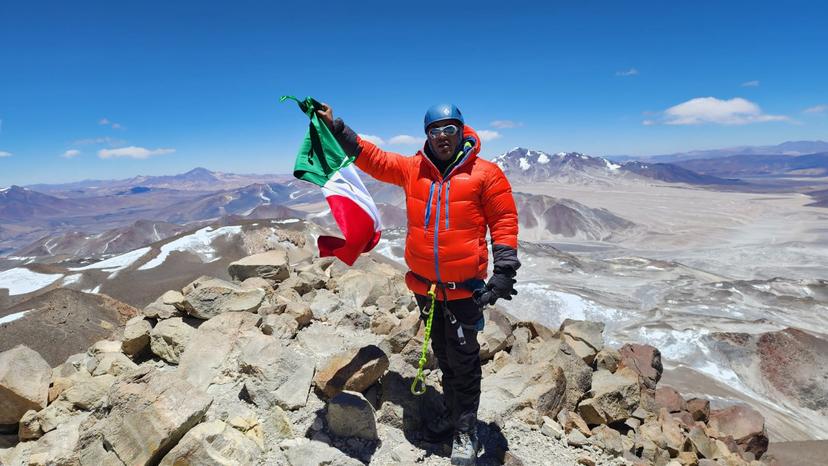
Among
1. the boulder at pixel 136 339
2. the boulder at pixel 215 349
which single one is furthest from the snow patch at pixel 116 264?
the boulder at pixel 215 349

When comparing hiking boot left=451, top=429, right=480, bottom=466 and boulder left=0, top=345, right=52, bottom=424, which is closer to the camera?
hiking boot left=451, top=429, right=480, bottom=466

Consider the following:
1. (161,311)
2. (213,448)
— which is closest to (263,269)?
(161,311)

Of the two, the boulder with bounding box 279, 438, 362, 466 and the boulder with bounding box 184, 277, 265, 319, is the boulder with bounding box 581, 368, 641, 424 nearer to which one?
the boulder with bounding box 279, 438, 362, 466

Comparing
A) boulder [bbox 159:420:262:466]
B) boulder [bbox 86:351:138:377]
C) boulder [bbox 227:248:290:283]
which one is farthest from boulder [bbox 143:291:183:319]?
boulder [bbox 159:420:262:466]

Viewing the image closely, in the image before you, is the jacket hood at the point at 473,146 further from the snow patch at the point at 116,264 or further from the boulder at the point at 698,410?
the snow patch at the point at 116,264

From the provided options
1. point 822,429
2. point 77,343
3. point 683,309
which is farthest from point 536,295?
point 77,343

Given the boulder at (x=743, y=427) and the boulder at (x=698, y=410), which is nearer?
→ the boulder at (x=698, y=410)

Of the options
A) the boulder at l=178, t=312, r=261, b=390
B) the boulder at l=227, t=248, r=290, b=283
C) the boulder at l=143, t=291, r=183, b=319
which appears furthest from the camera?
the boulder at l=227, t=248, r=290, b=283
